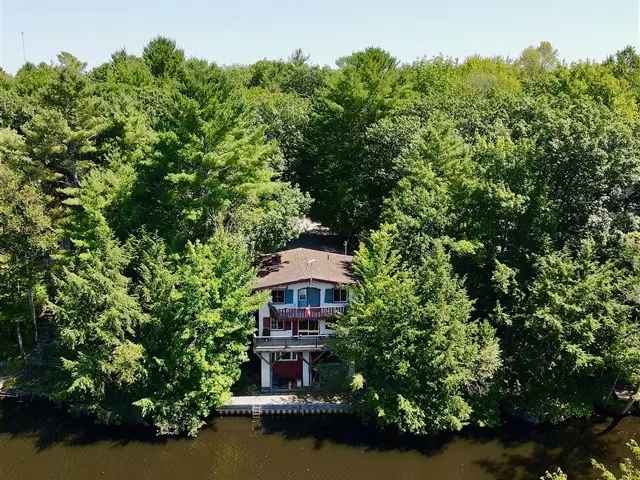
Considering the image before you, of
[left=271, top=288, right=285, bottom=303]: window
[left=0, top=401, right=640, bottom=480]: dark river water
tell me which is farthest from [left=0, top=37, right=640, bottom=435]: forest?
[left=271, top=288, right=285, bottom=303]: window

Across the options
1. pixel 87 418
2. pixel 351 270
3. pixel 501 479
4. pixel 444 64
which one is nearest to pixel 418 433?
pixel 501 479

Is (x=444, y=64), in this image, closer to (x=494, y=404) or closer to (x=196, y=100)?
(x=196, y=100)

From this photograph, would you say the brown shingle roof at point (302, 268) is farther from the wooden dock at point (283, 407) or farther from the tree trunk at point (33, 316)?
the tree trunk at point (33, 316)

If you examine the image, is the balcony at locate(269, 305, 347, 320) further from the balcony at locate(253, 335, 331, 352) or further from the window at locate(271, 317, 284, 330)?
the balcony at locate(253, 335, 331, 352)

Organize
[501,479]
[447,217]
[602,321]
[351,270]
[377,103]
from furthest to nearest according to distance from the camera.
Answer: [377,103], [351,270], [447,217], [602,321], [501,479]

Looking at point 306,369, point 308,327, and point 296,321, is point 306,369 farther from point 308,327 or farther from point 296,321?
point 296,321
